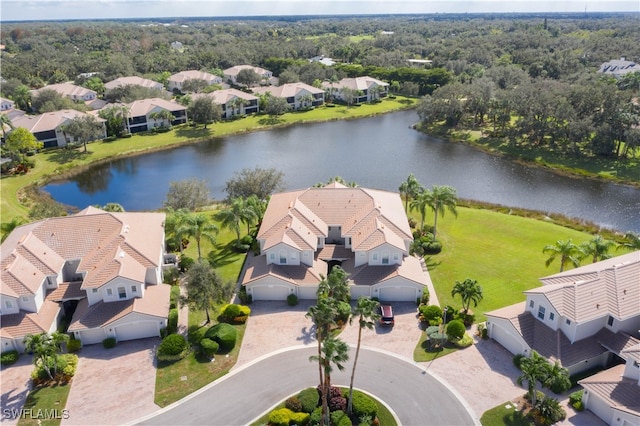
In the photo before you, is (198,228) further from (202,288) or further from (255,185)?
(255,185)

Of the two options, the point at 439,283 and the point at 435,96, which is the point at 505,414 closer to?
the point at 439,283

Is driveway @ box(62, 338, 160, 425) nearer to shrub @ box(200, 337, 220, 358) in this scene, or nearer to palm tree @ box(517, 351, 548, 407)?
shrub @ box(200, 337, 220, 358)

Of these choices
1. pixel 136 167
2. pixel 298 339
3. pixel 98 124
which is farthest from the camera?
pixel 98 124

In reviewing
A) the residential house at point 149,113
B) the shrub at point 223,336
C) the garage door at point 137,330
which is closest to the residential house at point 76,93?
the residential house at point 149,113

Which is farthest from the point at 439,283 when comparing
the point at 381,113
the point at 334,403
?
the point at 381,113

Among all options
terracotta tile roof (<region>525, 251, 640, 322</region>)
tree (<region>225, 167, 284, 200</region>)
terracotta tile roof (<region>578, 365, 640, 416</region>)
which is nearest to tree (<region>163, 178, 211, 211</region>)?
tree (<region>225, 167, 284, 200</region>)
